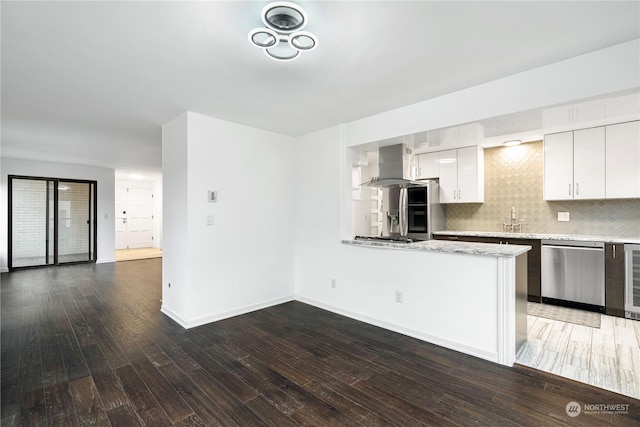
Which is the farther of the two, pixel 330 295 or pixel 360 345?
pixel 330 295

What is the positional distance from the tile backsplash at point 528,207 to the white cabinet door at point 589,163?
0.34 metres

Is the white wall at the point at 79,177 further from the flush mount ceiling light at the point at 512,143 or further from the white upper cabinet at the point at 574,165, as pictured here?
the white upper cabinet at the point at 574,165

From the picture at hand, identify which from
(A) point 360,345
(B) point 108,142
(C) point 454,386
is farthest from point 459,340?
(B) point 108,142

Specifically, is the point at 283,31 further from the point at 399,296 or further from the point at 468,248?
the point at 399,296

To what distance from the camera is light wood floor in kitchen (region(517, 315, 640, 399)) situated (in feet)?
7.52

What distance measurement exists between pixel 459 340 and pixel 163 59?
3440 millimetres

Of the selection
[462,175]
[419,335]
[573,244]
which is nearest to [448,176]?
[462,175]

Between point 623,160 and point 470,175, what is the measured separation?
1.75 m

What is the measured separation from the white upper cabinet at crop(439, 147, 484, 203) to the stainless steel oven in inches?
72.3

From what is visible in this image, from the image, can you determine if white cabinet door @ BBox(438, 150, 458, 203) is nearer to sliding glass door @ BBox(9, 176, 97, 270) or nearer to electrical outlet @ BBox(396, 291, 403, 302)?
electrical outlet @ BBox(396, 291, 403, 302)

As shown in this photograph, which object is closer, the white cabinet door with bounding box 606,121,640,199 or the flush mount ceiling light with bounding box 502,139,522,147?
the white cabinet door with bounding box 606,121,640,199

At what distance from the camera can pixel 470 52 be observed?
7.02ft

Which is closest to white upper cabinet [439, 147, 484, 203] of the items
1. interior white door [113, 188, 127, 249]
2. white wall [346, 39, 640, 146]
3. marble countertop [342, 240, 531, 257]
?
marble countertop [342, 240, 531, 257]

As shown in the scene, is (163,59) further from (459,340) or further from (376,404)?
(459,340)
